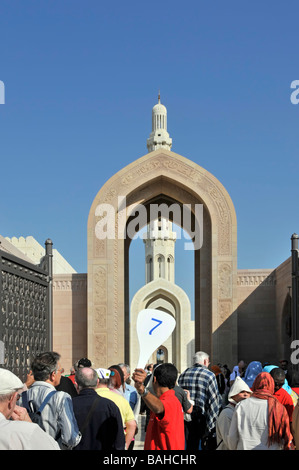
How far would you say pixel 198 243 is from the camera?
19.0 m

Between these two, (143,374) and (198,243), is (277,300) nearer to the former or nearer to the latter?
(198,243)

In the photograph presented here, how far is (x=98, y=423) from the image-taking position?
432 centimetres

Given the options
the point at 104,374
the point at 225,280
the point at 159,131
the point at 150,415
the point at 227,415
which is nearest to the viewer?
the point at 150,415

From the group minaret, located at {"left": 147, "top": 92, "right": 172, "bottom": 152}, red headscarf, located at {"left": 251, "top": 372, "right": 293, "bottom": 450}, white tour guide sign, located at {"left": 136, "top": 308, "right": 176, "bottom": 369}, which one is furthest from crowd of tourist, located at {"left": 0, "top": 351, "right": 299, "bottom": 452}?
minaret, located at {"left": 147, "top": 92, "right": 172, "bottom": 152}

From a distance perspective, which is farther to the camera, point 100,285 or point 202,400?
point 100,285

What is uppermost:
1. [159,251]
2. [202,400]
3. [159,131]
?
[159,131]

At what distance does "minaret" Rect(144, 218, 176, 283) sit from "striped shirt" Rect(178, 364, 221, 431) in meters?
47.5

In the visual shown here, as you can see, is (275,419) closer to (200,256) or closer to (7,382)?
(7,382)

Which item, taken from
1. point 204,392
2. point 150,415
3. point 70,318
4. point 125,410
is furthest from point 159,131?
point 150,415

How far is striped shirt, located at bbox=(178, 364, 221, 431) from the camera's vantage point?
19.0ft

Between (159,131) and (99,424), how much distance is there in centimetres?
4403

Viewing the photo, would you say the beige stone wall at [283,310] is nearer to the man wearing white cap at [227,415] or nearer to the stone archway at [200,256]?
the stone archway at [200,256]

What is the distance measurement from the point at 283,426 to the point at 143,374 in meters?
0.93
